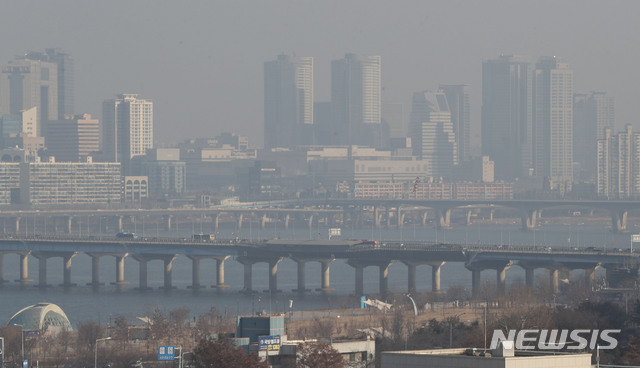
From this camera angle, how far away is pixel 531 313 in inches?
2586

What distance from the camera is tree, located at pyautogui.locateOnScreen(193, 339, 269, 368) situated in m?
44.8

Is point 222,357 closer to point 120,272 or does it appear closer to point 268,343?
point 268,343

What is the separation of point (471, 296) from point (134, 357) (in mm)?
37722

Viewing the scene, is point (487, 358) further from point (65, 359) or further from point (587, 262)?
point (587, 262)

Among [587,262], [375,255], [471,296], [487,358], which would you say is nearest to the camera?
[487,358]

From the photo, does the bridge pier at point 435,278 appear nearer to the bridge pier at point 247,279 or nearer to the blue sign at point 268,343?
the bridge pier at point 247,279

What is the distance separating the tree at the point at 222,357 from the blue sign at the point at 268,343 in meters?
6.66

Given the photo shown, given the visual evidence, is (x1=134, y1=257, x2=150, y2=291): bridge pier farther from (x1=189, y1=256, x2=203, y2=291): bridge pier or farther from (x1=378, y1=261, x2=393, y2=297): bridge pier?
(x1=378, y1=261, x2=393, y2=297): bridge pier

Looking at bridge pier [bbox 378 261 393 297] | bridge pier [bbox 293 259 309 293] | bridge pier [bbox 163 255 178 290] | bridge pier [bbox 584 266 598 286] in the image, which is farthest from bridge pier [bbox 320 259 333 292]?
bridge pier [bbox 584 266 598 286]

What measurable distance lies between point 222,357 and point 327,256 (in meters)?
64.9

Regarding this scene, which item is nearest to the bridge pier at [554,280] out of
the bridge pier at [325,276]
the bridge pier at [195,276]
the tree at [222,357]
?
the bridge pier at [325,276]

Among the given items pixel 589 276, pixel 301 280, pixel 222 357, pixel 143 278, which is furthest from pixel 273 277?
pixel 222 357

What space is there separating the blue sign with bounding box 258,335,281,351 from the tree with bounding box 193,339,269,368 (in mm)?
6665

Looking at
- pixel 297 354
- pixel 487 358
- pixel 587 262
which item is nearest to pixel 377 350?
pixel 297 354
